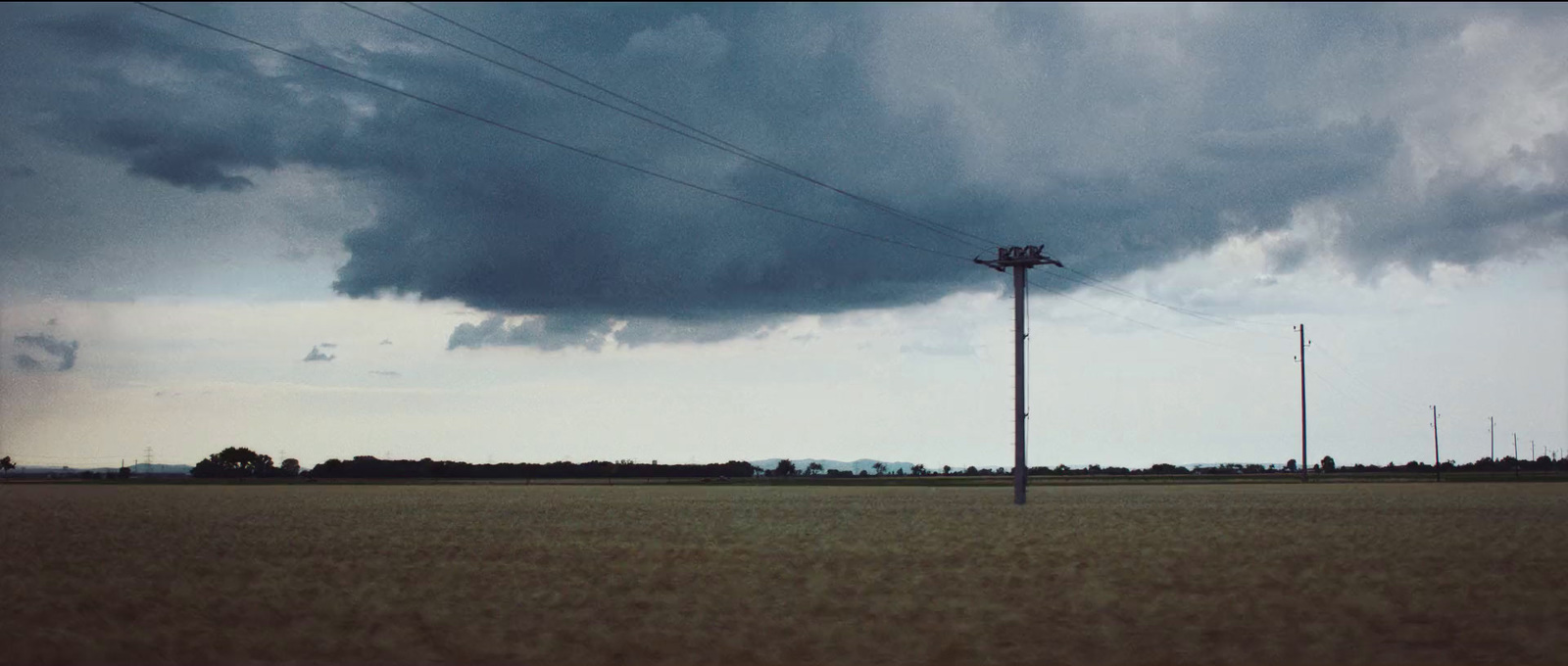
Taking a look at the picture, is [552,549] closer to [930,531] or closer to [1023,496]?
[930,531]

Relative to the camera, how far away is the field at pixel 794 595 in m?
12.7

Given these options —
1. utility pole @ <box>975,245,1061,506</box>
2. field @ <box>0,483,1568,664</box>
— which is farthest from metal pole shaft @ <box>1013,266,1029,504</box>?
field @ <box>0,483,1568,664</box>

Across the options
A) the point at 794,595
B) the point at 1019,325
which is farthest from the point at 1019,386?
the point at 794,595

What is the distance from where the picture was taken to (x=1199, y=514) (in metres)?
43.3

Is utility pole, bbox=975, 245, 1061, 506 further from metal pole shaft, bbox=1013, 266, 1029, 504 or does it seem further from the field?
the field

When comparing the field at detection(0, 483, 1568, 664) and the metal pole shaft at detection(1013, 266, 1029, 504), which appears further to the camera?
the metal pole shaft at detection(1013, 266, 1029, 504)

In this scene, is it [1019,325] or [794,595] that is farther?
[1019,325]

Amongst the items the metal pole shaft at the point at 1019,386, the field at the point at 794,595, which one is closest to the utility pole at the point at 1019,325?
the metal pole shaft at the point at 1019,386

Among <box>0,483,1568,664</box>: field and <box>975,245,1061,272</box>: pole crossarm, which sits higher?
<box>975,245,1061,272</box>: pole crossarm

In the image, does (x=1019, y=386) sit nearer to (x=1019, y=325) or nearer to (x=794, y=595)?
(x=1019, y=325)

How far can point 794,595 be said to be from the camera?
17156mm

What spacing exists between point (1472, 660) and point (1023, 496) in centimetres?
4568

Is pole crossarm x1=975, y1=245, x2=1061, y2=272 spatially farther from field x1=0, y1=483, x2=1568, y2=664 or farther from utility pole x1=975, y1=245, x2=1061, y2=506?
field x1=0, y1=483, x2=1568, y2=664

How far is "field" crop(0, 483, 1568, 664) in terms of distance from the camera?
12742 millimetres
